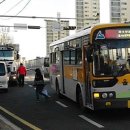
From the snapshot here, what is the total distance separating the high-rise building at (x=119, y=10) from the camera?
5283 cm

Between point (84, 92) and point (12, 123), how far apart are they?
8.80ft

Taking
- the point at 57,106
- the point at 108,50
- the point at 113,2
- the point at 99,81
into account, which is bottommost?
the point at 57,106

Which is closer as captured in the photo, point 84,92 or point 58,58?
point 84,92

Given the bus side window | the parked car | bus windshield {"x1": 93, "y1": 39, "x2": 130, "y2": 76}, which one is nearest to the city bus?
bus windshield {"x1": 93, "y1": 39, "x2": 130, "y2": 76}

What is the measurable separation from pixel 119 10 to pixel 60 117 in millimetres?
42211

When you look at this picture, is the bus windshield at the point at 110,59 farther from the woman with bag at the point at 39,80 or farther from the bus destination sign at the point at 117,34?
the woman with bag at the point at 39,80

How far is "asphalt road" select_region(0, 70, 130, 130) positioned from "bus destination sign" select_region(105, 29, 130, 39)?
2455 millimetres

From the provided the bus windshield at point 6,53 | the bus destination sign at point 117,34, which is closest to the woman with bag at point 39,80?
the bus destination sign at point 117,34

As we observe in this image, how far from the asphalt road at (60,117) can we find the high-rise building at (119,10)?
3318 cm

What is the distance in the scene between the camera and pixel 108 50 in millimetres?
13938

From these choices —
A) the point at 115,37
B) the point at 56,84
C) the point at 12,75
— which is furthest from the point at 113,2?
the point at 115,37

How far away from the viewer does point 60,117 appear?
50.3 ft

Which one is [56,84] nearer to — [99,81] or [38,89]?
[38,89]

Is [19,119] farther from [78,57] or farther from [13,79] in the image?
[13,79]
